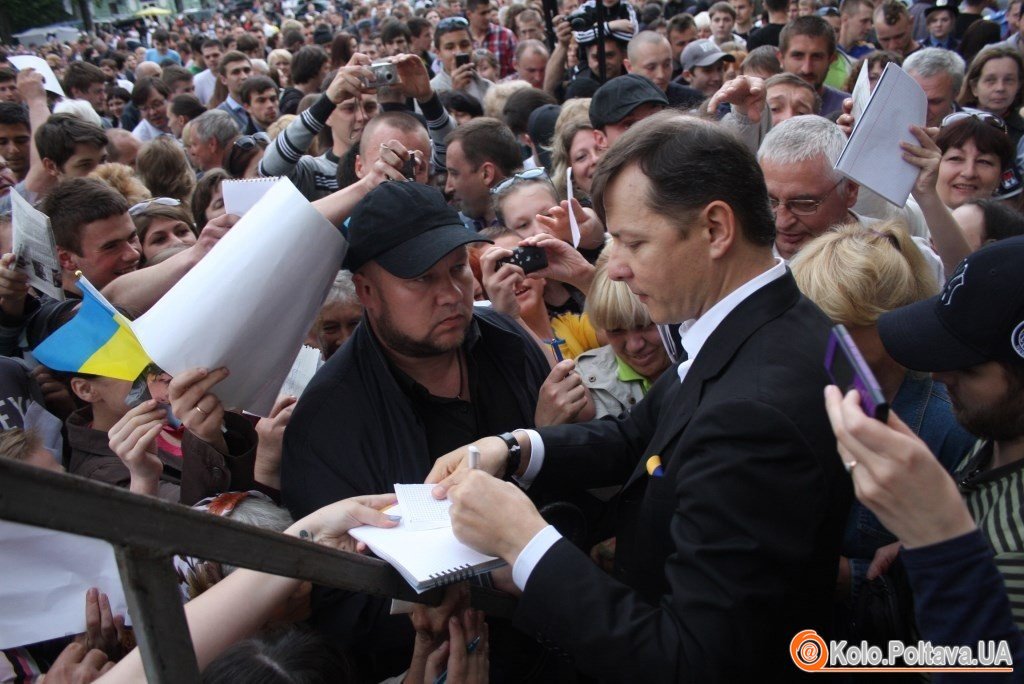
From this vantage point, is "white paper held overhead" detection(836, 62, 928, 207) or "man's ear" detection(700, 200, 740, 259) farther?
"white paper held overhead" detection(836, 62, 928, 207)

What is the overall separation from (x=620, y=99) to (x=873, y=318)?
8.75 feet

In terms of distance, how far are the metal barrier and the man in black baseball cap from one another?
3824 millimetres

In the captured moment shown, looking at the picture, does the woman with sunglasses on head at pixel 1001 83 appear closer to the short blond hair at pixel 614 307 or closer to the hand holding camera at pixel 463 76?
the hand holding camera at pixel 463 76

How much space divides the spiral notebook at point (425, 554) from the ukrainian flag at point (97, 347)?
0.93 meters

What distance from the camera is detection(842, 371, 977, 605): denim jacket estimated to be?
2.14m

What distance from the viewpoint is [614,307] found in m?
2.94

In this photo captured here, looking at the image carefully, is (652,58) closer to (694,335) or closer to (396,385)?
(396,385)

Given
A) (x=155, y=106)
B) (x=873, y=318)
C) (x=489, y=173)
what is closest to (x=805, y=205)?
(x=873, y=318)

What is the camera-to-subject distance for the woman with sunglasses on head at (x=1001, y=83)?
5.58 meters

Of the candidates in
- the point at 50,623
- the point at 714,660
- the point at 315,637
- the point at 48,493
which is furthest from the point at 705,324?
the point at 50,623

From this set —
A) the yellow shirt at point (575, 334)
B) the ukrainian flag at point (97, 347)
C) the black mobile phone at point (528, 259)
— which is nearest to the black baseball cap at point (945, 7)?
the yellow shirt at point (575, 334)

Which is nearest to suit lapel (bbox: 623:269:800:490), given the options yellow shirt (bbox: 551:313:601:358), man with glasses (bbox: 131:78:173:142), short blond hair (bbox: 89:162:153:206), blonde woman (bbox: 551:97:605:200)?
yellow shirt (bbox: 551:313:601:358)

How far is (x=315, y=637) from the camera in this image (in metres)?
1.72

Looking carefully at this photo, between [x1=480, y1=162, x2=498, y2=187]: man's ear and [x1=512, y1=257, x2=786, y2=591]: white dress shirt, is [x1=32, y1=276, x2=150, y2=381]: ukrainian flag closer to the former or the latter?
[x1=512, y1=257, x2=786, y2=591]: white dress shirt
